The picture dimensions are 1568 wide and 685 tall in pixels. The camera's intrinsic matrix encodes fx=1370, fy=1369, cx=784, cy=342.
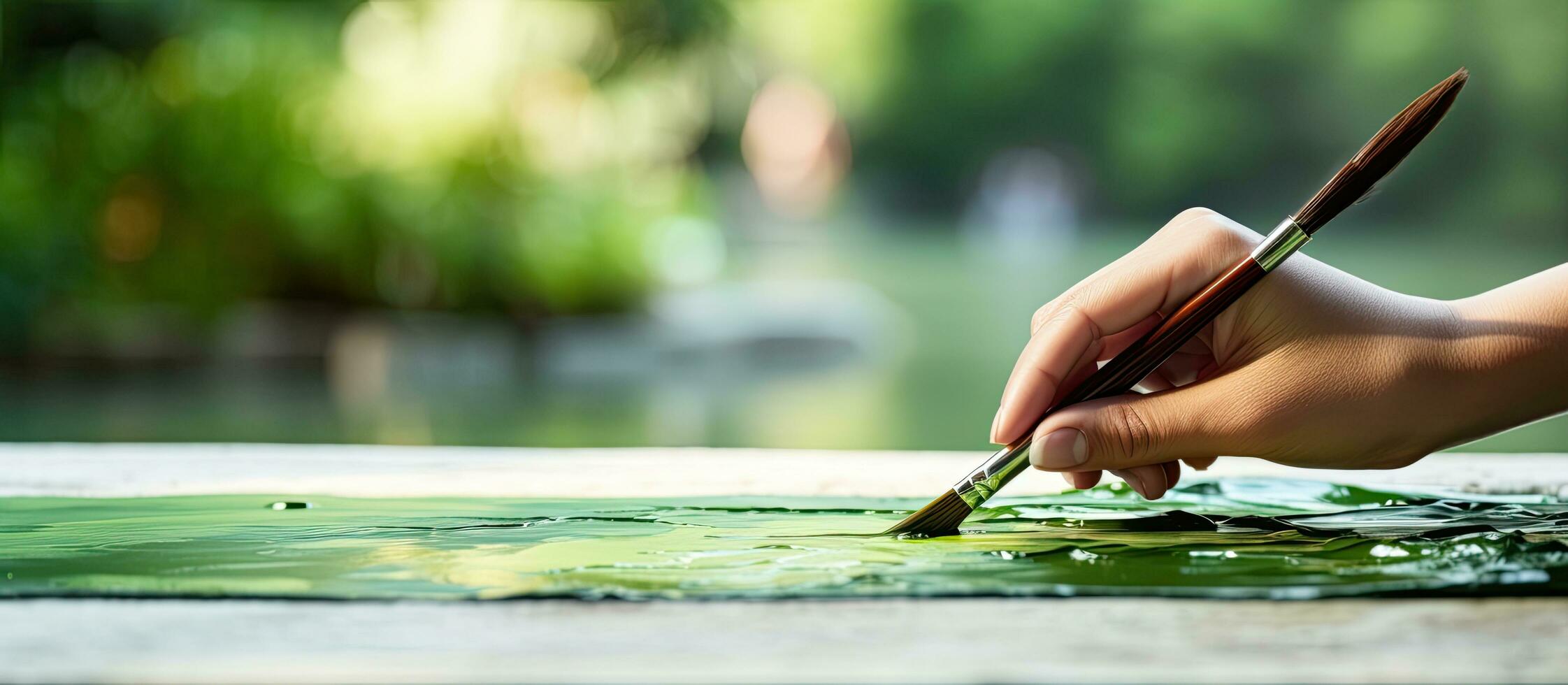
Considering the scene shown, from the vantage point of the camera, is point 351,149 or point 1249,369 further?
point 351,149

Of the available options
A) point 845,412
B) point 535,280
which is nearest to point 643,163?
point 535,280

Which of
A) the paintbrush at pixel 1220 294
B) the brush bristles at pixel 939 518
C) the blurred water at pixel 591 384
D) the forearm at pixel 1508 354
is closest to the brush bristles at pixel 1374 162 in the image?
the paintbrush at pixel 1220 294

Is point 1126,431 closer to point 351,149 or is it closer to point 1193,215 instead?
point 1193,215

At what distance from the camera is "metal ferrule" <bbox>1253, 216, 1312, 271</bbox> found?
A: 0.61m

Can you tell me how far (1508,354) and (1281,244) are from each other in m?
0.15

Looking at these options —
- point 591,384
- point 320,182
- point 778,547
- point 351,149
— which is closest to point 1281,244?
point 778,547

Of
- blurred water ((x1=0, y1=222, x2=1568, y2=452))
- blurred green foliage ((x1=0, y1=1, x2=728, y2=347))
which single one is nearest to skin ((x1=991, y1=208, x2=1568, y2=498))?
blurred water ((x1=0, y1=222, x2=1568, y2=452))

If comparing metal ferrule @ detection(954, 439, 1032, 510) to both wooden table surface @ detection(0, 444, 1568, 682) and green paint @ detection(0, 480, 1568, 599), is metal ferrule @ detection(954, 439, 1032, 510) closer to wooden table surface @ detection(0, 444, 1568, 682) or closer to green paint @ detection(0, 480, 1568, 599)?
green paint @ detection(0, 480, 1568, 599)

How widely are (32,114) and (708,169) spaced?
530 inches

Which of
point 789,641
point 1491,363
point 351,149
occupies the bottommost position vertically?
point 789,641

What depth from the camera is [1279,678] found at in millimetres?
433

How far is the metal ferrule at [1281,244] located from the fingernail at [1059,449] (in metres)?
0.11

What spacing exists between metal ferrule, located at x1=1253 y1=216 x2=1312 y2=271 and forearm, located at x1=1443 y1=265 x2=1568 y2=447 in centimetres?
12

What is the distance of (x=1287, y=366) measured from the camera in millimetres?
653
